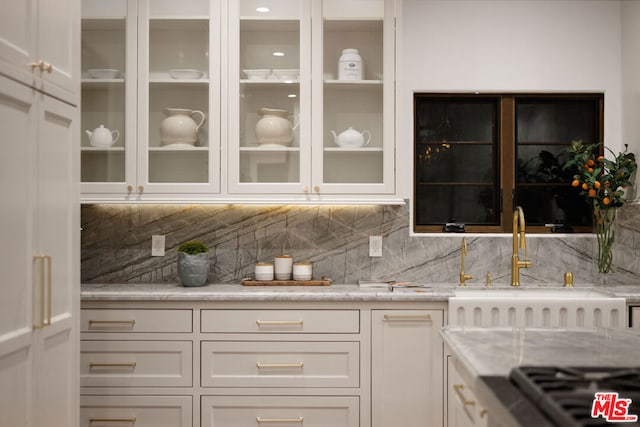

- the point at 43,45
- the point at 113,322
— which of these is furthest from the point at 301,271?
the point at 43,45

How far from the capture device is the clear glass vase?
334 cm

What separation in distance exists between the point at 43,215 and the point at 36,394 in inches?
24.5

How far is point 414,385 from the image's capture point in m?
2.91

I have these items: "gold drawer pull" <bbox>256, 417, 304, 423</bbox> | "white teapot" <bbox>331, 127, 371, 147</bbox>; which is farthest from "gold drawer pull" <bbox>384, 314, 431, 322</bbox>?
"white teapot" <bbox>331, 127, 371, 147</bbox>

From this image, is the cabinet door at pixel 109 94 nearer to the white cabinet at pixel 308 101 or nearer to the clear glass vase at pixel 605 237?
the white cabinet at pixel 308 101

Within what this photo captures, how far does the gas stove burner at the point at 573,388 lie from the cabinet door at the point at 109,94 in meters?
2.45

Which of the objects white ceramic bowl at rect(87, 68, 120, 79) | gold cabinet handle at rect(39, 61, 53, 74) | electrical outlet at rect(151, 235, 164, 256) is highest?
white ceramic bowl at rect(87, 68, 120, 79)

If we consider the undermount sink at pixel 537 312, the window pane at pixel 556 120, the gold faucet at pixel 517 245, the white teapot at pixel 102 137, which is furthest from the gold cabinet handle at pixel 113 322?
the window pane at pixel 556 120

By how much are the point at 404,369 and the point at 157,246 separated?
156 centimetres

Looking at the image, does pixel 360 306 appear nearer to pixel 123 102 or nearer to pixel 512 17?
pixel 123 102

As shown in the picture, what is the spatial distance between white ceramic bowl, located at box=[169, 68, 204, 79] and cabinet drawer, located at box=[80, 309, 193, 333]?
4.04 feet

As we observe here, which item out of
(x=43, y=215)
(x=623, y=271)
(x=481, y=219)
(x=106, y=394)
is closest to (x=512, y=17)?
(x=481, y=219)

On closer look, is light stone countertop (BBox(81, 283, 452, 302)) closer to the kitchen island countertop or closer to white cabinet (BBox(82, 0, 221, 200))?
white cabinet (BBox(82, 0, 221, 200))

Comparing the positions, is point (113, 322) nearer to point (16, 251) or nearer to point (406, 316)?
point (16, 251)
